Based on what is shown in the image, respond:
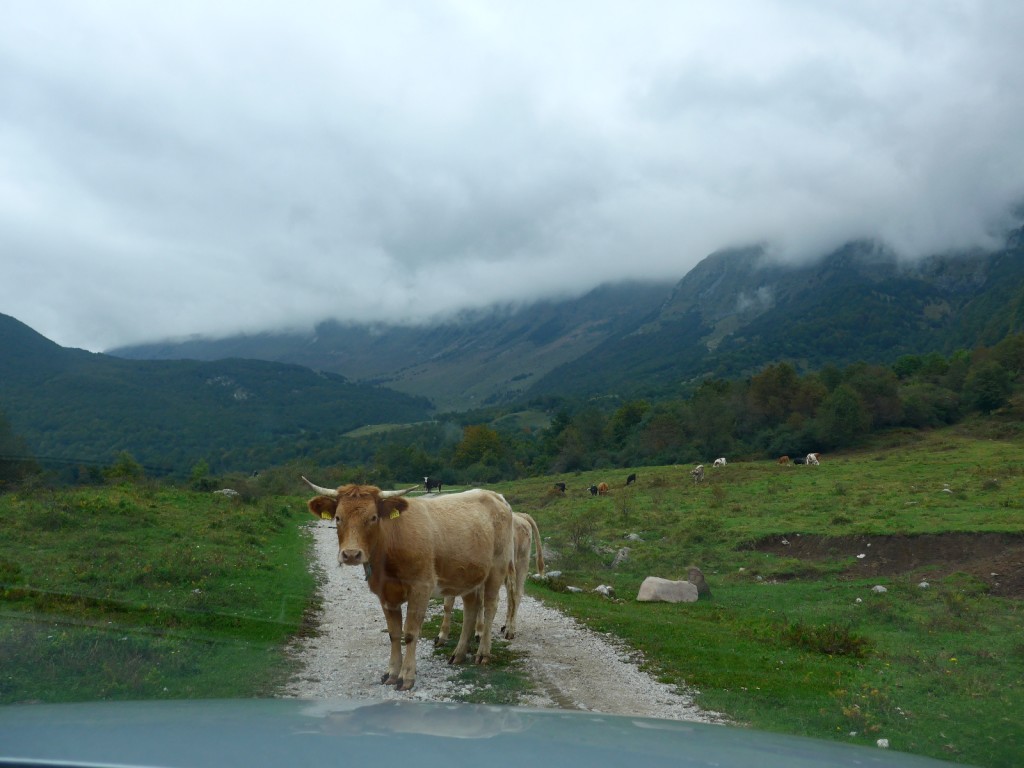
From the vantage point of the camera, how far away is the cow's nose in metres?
8.47

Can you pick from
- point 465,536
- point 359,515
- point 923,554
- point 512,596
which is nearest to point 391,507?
point 359,515

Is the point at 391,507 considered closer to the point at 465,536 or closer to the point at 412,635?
the point at 465,536

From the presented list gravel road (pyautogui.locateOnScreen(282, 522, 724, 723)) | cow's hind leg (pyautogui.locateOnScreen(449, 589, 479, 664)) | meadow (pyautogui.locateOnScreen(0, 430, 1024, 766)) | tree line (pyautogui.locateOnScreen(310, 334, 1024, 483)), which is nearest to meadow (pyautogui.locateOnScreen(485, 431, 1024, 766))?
meadow (pyautogui.locateOnScreen(0, 430, 1024, 766))

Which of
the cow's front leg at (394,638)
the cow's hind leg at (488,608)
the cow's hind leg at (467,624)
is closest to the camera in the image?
the cow's front leg at (394,638)

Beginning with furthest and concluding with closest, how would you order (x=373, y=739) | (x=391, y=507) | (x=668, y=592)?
1. (x=668, y=592)
2. (x=391, y=507)
3. (x=373, y=739)

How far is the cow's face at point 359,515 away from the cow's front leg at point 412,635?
909mm

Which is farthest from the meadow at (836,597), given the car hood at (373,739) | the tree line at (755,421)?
the tree line at (755,421)

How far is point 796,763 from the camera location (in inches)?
153

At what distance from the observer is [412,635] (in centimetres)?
932

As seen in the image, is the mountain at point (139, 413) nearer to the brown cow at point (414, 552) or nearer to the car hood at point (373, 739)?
the brown cow at point (414, 552)

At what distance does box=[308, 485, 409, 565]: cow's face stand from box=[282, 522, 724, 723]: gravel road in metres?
1.79

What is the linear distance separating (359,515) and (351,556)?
60 cm

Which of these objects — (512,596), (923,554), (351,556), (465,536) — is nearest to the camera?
(351,556)

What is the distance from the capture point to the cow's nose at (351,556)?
8469 mm
